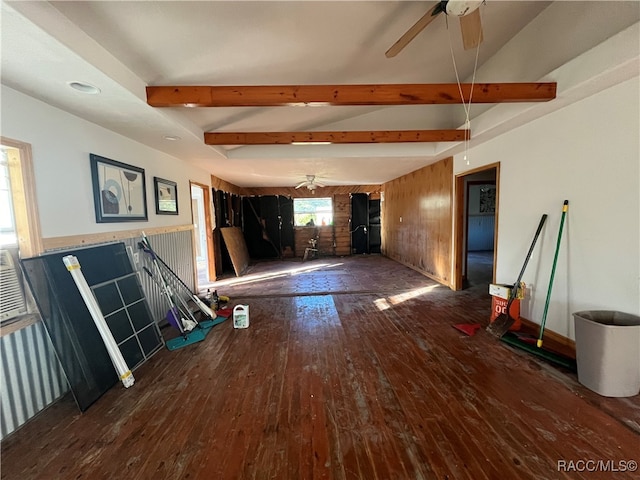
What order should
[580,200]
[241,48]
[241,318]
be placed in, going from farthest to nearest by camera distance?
[241,318] < [580,200] < [241,48]

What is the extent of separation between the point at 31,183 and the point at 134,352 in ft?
5.28

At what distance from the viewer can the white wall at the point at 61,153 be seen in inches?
73.5

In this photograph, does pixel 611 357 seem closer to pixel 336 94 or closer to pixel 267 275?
pixel 336 94

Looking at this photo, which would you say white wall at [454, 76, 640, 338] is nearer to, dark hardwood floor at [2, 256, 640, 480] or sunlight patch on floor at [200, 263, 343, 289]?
dark hardwood floor at [2, 256, 640, 480]

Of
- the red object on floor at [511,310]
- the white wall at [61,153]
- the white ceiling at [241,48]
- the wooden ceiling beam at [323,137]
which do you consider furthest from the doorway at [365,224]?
the white wall at [61,153]

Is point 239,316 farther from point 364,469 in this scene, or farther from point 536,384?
point 536,384

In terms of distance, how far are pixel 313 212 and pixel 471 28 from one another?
723cm

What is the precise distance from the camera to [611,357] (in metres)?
1.86

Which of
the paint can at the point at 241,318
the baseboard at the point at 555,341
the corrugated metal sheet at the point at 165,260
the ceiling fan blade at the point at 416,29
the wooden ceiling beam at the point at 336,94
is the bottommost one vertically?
the baseboard at the point at 555,341

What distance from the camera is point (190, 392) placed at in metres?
2.08

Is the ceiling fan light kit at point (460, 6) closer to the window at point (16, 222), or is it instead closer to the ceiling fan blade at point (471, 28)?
the ceiling fan blade at point (471, 28)

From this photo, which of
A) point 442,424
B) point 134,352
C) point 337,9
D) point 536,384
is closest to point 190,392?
point 134,352

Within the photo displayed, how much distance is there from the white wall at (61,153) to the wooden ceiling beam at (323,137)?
114 centimetres

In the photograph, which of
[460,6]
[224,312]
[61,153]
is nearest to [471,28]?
[460,6]
